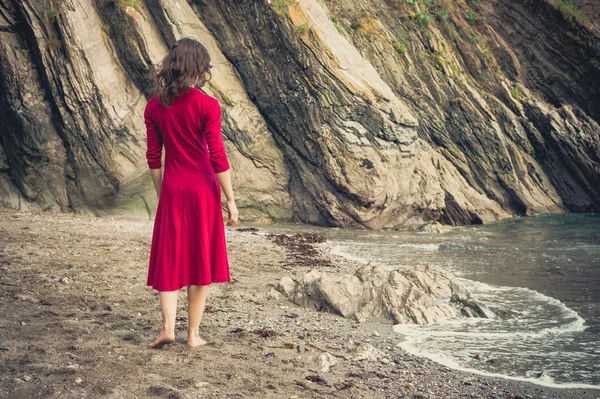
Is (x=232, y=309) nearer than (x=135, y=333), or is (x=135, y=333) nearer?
(x=135, y=333)

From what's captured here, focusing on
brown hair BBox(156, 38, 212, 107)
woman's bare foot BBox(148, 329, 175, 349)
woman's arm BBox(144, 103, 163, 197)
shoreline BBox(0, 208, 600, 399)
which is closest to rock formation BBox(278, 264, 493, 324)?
shoreline BBox(0, 208, 600, 399)

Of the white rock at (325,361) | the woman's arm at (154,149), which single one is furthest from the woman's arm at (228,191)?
the white rock at (325,361)

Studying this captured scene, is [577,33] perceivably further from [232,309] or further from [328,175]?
[232,309]

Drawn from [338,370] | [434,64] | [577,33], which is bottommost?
[338,370]

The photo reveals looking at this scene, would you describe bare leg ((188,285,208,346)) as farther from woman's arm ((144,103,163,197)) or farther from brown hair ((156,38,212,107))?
brown hair ((156,38,212,107))

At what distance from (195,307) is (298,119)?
13184 millimetres

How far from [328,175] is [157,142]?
12.4m

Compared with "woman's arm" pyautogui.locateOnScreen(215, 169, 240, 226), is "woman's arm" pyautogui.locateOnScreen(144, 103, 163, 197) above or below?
above

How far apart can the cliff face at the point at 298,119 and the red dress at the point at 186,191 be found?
11.6 m

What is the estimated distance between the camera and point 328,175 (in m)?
16.8

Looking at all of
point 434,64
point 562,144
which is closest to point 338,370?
point 434,64

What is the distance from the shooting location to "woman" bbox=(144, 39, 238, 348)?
4.33 metres

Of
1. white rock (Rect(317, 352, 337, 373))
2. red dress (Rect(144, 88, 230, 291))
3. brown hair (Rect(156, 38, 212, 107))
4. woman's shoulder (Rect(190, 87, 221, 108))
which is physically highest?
brown hair (Rect(156, 38, 212, 107))

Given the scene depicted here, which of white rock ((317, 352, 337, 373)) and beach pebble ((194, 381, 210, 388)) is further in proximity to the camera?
white rock ((317, 352, 337, 373))
